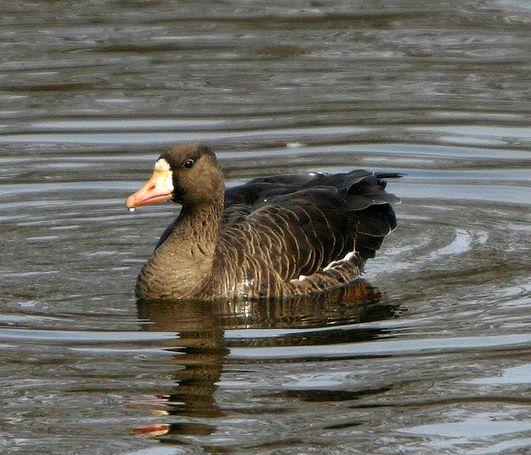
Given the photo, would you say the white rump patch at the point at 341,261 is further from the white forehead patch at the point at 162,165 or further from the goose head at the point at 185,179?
the white forehead patch at the point at 162,165

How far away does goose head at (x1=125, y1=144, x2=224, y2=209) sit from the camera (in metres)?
12.0

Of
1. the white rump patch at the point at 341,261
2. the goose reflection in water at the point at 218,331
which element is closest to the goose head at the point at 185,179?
the goose reflection in water at the point at 218,331

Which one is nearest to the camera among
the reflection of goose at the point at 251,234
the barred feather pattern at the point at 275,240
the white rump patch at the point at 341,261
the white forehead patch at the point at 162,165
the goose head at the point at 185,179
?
the goose head at the point at 185,179

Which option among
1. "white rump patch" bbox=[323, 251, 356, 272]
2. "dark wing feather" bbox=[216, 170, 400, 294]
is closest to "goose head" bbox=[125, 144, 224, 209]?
"dark wing feather" bbox=[216, 170, 400, 294]

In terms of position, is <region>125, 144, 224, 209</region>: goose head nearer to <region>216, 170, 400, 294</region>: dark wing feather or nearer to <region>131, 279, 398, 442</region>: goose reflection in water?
<region>216, 170, 400, 294</region>: dark wing feather

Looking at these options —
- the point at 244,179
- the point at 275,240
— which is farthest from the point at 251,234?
the point at 244,179

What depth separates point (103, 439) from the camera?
9.12 metres

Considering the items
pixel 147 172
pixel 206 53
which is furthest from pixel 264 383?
pixel 206 53

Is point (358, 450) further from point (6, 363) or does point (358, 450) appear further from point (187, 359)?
point (6, 363)

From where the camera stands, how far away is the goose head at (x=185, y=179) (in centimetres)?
1200

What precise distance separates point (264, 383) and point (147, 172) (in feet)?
21.2

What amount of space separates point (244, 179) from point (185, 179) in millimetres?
3821

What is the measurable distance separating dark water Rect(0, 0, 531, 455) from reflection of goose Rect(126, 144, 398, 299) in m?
0.29

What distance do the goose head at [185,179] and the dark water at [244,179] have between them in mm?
885
